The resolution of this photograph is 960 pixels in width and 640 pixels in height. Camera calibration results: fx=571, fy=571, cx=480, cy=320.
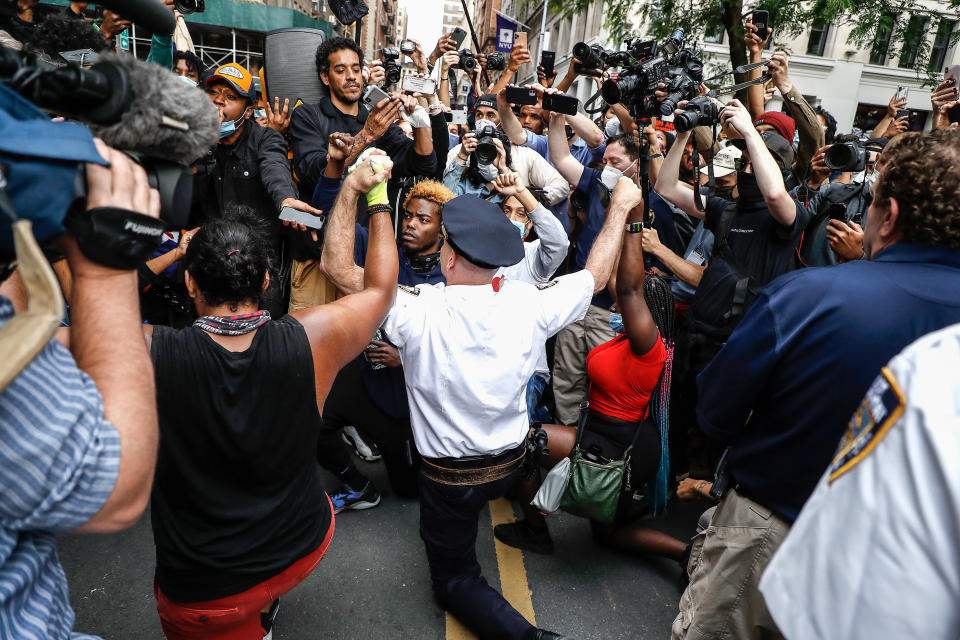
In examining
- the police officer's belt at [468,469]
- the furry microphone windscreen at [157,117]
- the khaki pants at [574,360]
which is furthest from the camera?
the khaki pants at [574,360]


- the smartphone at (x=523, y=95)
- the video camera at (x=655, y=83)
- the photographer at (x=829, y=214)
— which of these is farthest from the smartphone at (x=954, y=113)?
the smartphone at (x=523, y=95)

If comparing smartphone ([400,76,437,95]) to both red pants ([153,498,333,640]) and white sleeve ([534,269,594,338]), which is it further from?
red pants ([153,498,333,640])

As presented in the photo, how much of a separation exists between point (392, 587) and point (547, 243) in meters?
1.94

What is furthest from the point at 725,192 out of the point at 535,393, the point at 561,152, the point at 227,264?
the point at 227,264

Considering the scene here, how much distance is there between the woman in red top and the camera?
2.70m

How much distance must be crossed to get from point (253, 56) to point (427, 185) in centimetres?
1890

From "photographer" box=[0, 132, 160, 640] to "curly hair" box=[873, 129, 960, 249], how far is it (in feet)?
5.71

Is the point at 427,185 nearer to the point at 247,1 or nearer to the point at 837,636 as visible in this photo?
the point at 837,636

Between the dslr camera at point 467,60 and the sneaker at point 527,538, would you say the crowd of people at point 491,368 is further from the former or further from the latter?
A: the dslr camera at point 467,60

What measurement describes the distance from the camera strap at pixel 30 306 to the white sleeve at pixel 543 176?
3901 millimetres

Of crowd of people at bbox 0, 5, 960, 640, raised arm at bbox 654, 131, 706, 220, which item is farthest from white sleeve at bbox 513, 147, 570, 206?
raised arm at bbox 654, 131, 706, 220

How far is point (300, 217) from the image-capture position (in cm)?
266

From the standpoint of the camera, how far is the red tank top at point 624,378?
278 cm

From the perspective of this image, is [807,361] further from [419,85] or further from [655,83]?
[419,85]
